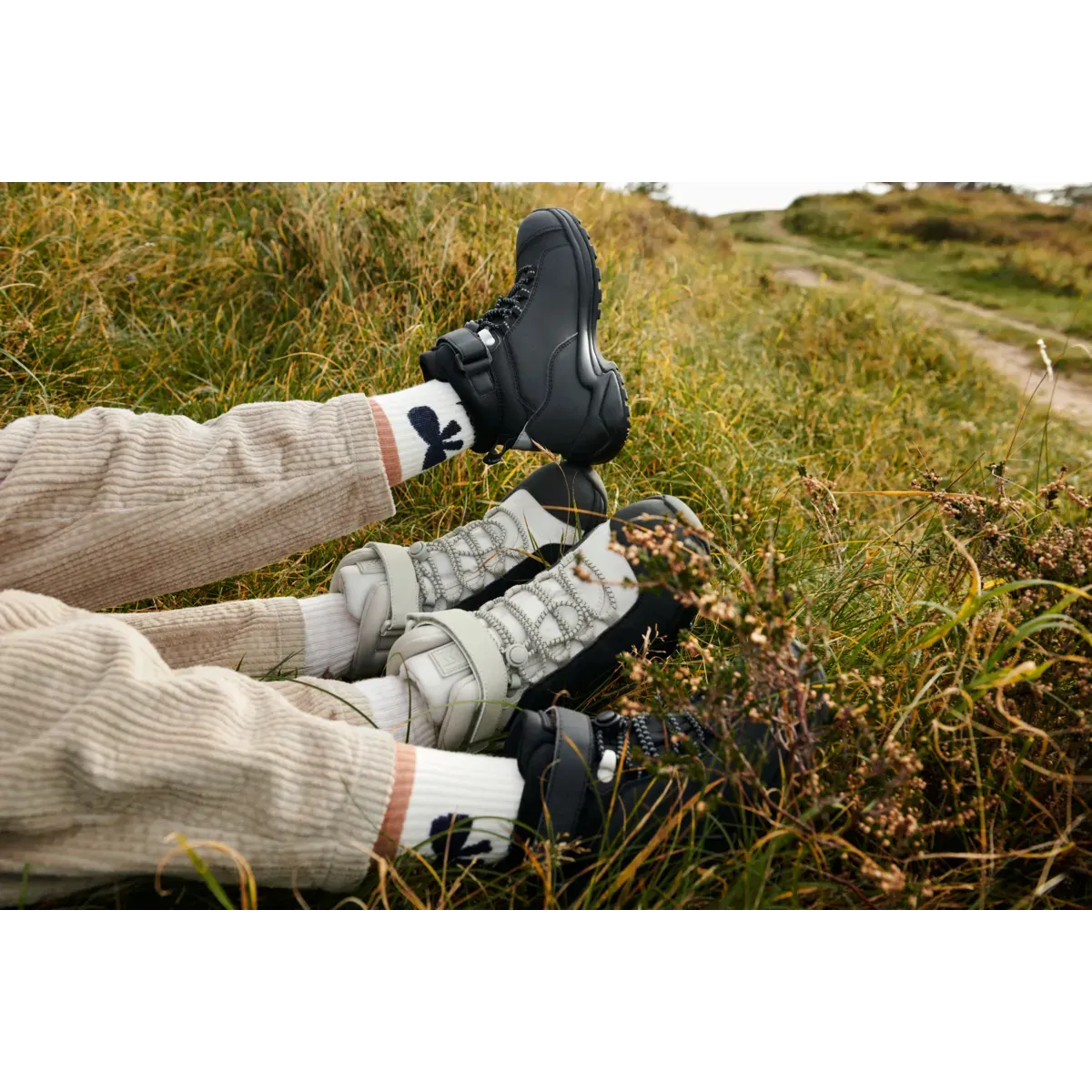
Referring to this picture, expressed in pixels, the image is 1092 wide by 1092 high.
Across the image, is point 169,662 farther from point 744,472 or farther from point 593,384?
point 744,472

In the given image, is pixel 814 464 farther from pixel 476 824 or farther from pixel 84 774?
pixel 84 774

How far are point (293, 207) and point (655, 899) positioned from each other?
2.63 m

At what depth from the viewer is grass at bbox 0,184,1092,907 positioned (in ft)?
4.03

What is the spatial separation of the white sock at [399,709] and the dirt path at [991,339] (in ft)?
10.6

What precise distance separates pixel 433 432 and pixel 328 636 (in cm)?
44

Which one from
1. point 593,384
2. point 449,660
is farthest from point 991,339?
point 449,660

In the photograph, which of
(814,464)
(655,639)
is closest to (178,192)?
(814,464)

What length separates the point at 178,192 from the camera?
3.42 metres

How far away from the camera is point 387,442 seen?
1.58 metres

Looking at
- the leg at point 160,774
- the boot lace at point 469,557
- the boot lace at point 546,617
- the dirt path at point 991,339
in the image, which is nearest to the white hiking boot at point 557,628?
the boot lace at point 546,617

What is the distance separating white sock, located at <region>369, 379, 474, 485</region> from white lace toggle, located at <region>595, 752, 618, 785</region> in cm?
66

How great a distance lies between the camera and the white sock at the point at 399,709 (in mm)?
1395

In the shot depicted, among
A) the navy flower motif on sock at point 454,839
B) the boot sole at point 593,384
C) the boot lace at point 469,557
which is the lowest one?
the navy flower motif on sock at point 454,839

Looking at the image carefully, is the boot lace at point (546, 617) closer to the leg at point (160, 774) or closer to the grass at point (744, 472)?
the grass at point (744, 472)
